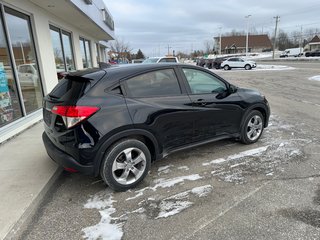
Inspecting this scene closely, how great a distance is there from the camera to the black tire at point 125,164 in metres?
3.13

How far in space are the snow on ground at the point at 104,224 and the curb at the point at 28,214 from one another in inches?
25.0

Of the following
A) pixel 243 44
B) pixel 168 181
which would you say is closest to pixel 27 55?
pixel 168 181

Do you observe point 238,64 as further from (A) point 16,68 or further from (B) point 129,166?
(B) point 129,166

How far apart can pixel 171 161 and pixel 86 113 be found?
187cm

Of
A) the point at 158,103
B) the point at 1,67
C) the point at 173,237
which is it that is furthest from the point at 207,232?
the point at 1,67

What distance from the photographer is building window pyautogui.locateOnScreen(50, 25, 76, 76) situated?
9.31 metres

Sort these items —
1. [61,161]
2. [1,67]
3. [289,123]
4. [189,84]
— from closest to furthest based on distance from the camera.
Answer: [61,161] < [189,84] < [1,67] < [289,123]

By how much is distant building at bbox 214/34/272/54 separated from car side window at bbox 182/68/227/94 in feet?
325

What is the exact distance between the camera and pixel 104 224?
2697 mm

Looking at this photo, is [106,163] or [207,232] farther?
[106,163]

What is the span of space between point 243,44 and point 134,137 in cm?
10311

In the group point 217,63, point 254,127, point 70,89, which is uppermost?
point 70,89

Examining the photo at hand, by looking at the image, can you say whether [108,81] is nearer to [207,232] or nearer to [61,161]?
[61,161]

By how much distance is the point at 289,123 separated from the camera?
20.6 feet
